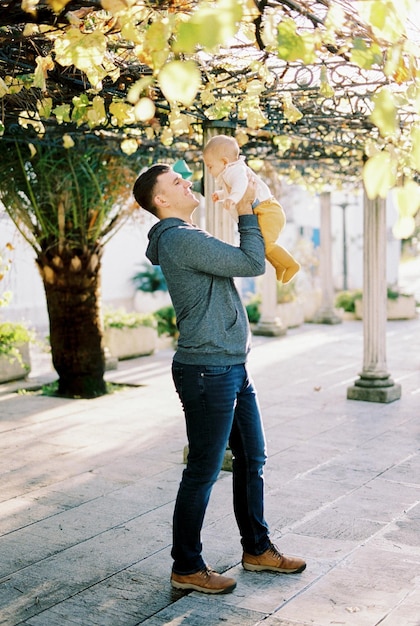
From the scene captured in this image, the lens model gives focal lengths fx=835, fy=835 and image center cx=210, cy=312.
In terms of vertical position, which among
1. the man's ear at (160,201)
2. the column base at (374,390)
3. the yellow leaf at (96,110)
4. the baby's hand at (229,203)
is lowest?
the column base at (374,390)

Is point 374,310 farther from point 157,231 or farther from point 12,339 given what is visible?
point 157,231

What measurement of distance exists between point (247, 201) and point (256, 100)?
5.55ft

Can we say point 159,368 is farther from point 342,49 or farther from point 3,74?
point 342,49

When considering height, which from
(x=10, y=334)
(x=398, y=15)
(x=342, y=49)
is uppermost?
(x=342, y=49)

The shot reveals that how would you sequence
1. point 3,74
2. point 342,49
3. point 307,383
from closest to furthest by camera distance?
1. point 342,49
2. point 3,74
3. point 307,383

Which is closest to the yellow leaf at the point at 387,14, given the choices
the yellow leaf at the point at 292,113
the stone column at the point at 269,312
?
the yellow leaf at the point at 292,113

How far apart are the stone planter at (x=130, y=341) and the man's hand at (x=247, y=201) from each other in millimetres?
8273

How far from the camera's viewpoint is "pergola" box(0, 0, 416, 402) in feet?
12.2

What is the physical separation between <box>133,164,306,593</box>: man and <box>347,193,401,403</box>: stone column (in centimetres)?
510

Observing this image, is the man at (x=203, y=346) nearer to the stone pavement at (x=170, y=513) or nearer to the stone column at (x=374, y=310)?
the stone pavement at (x=170, y=513)

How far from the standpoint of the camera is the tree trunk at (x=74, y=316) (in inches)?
345

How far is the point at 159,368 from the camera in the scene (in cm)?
1125

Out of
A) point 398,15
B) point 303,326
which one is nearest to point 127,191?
point 398,15

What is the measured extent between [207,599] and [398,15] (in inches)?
99.3
